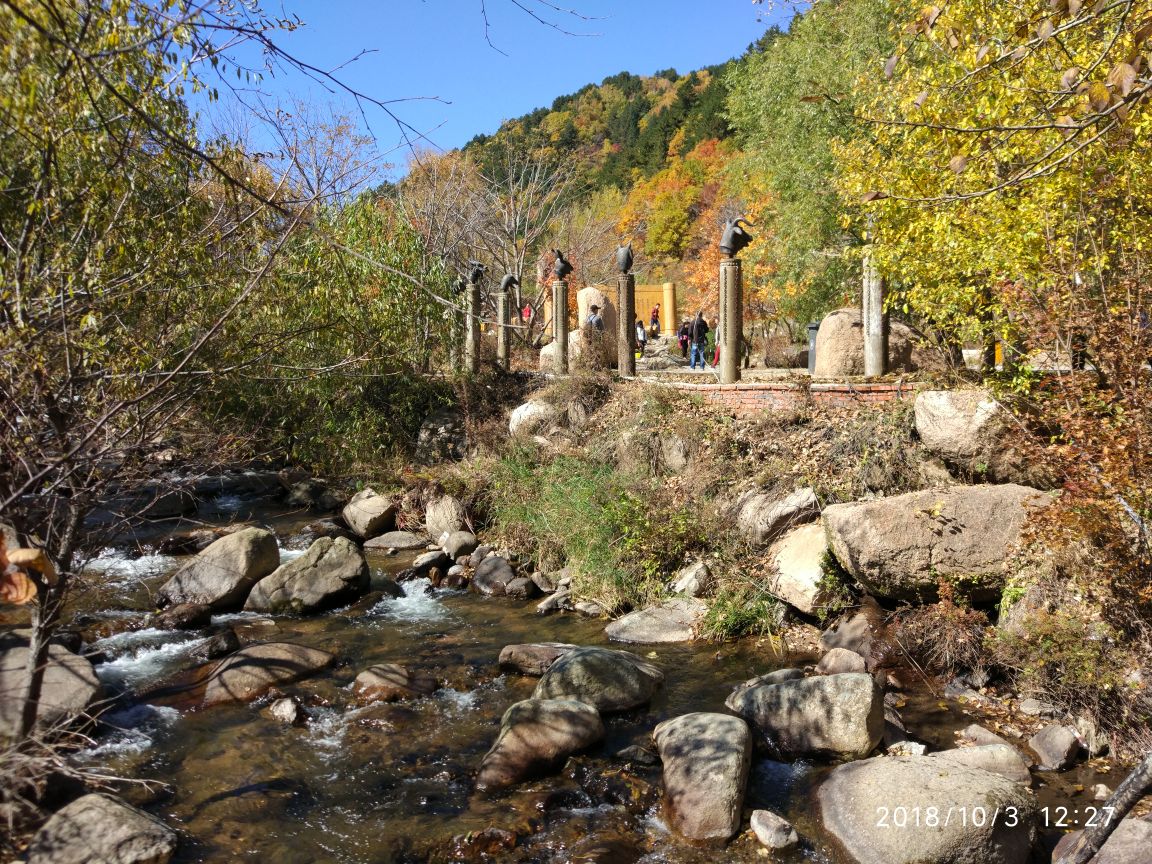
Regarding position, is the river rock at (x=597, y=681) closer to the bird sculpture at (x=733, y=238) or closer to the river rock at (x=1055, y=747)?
the river rock at (x=1055, y=747)

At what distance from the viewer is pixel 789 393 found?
12133 millimetres

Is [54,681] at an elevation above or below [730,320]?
below

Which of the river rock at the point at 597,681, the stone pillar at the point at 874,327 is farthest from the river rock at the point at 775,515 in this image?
the river rock at the point at 597,681

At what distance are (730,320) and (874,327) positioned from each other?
7.05ft

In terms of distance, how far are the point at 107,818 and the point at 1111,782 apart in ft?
22.0

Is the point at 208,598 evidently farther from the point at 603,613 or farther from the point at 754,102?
the point at 754,102

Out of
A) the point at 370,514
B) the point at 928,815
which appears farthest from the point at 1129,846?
the point at 370,514

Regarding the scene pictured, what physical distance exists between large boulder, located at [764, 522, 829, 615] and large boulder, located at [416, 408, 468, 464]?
731 cm

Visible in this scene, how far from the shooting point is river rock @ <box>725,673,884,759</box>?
6969mm

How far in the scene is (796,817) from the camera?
6.29 metres

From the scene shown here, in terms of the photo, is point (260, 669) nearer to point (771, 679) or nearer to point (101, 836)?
point (101, 836)

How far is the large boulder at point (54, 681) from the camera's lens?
267 inches

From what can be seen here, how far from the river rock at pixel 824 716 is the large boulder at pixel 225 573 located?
649 cm

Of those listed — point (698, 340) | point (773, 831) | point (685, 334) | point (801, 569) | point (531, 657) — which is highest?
point (685, 334)
